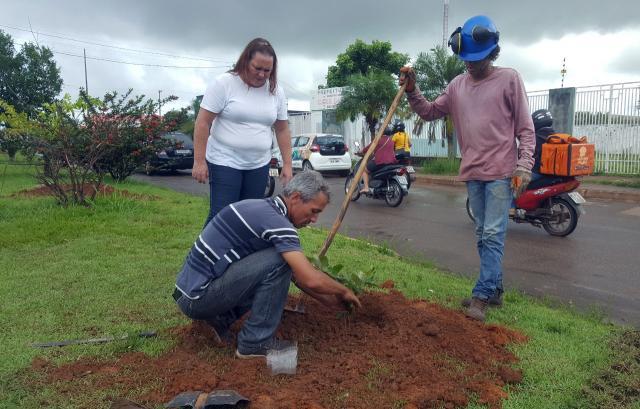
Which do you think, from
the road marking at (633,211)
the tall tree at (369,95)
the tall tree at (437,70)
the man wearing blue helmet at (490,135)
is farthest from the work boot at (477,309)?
the tall tree at (369,95)

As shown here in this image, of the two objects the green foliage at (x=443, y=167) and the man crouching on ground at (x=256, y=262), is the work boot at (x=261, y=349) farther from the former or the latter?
the green foliage at (x=443, y=167)

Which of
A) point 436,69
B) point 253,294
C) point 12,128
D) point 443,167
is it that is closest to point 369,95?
point 436,69

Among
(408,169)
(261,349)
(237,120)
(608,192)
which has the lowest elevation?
(608,192)

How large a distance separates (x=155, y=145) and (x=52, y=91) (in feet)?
38.9

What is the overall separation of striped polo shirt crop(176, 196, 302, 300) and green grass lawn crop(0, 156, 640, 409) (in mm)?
625

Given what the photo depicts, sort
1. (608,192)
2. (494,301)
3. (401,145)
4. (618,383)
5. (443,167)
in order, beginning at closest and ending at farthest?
(618,383) < (494,301) < (608,192) < (401,145) < (443,167)

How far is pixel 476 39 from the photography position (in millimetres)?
3891

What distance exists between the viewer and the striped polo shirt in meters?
2.88

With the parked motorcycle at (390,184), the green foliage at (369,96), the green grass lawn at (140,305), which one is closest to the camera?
the green grass lawn at (140,305)

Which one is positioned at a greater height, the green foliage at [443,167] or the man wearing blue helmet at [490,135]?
the man wearing blue helmet at [490,135]

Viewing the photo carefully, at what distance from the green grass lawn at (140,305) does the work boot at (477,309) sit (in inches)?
5.1

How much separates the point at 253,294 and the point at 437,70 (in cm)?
1688

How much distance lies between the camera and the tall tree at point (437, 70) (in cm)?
1838

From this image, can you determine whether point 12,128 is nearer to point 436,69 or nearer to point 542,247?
point 542,247
